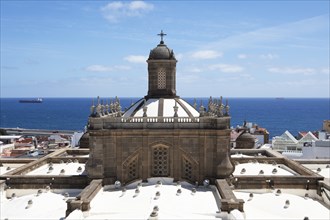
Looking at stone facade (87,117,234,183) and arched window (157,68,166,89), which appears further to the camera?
arched window (157,68,166,89)

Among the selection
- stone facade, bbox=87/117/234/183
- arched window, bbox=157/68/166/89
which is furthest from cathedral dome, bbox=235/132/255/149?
stone facade, bbox=87/117/234/183

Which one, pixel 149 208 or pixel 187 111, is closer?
pixel 149 208

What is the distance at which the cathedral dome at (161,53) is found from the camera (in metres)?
34.4

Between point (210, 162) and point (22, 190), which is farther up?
point (210, 162)

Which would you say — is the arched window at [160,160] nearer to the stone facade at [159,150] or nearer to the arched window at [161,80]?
the stone facade at [159,150]

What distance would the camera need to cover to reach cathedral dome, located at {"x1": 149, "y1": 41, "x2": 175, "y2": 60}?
113ft

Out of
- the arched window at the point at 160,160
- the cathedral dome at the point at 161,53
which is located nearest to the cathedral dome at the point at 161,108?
the arched window at the point at 160,160

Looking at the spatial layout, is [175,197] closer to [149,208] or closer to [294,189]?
[149,208]

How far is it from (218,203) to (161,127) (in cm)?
706

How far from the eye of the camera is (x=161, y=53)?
3444cm

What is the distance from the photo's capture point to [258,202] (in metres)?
28.1

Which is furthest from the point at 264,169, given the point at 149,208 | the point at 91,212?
the point at 91,212

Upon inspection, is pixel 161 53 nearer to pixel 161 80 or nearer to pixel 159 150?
pixel 161 80

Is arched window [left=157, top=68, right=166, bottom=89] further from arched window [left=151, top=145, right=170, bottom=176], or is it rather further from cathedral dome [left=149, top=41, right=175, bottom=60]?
arched window [left=151, top=145, right=170, bottom=176]
